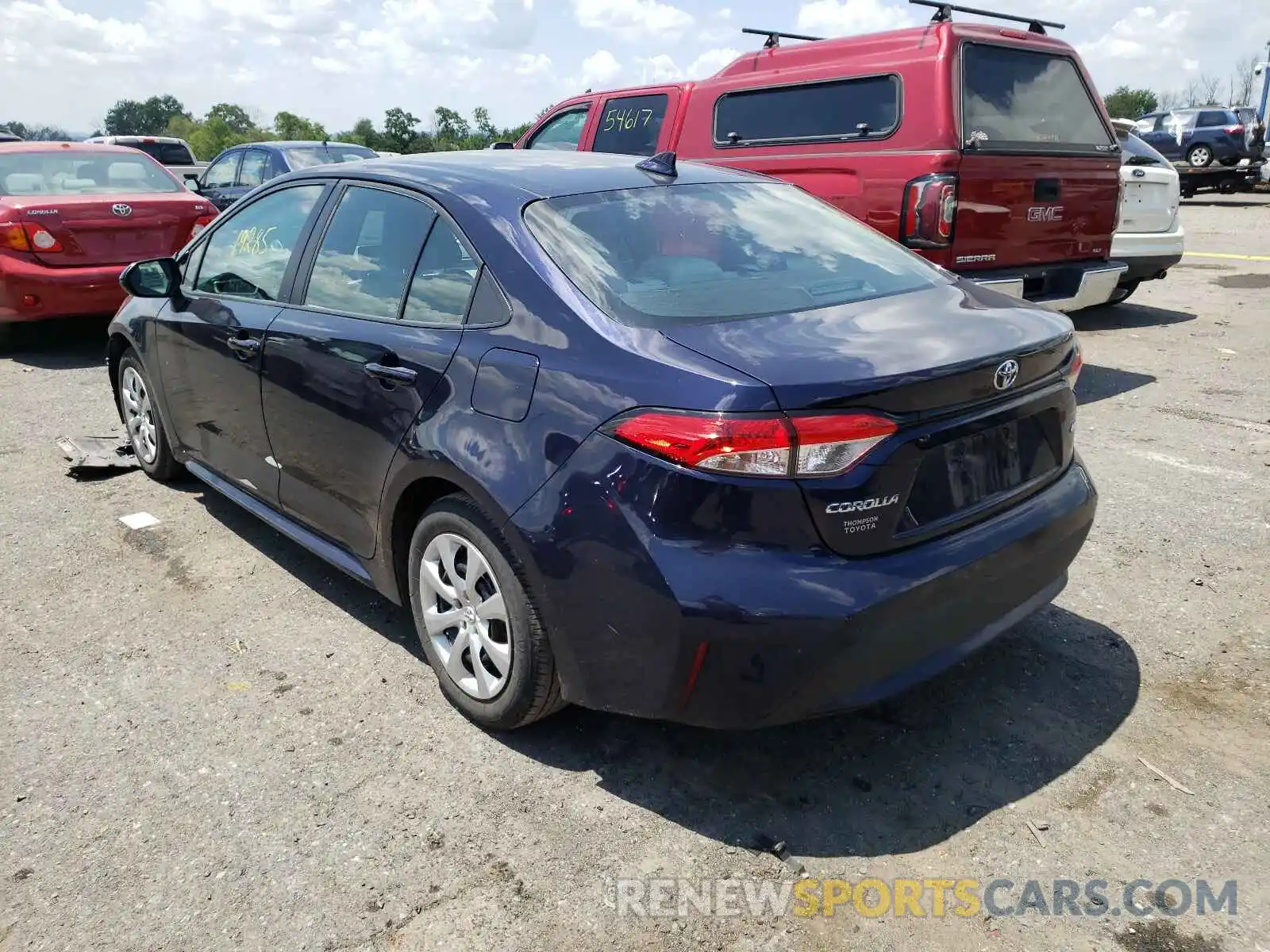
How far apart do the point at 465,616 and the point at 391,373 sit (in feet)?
2.55

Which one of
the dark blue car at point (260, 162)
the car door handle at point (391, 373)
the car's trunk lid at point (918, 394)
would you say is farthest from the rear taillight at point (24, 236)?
the car's trunk lid at point (918, 394)

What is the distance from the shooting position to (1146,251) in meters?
8.02

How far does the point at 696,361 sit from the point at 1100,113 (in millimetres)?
5883

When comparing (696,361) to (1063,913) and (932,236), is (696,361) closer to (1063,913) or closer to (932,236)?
(1063,913)

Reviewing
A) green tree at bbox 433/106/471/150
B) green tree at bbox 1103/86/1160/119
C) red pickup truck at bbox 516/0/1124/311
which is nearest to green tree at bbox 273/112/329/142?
green tree at bbox 433/106/471/150

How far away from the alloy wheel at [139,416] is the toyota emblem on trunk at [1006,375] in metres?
4.06

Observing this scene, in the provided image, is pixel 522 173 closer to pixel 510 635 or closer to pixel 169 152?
pixel 510 635

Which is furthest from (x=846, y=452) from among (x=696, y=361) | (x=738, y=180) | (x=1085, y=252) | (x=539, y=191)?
(x=1085, y=252)

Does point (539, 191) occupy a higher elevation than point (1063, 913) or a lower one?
higher

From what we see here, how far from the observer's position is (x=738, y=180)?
11.9 feet

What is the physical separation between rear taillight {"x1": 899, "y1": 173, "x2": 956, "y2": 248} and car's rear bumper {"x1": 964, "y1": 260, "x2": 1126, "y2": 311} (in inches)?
12.8

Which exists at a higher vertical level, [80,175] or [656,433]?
[80,175]

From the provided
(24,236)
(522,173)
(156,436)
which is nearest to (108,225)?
(24,236)

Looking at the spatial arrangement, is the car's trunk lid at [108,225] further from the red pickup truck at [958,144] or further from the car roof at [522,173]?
the car roof at [522,173]
